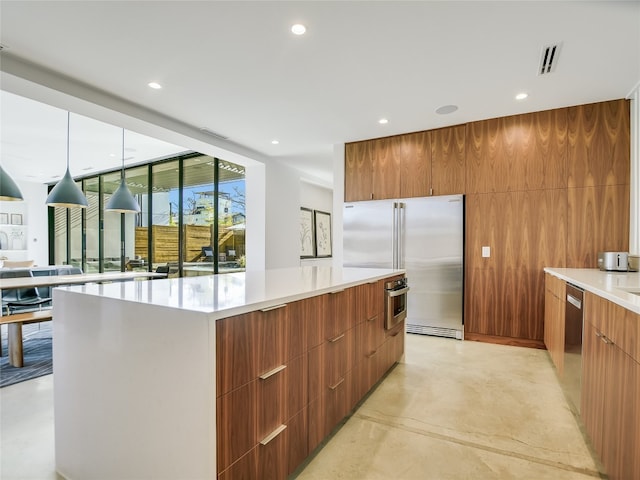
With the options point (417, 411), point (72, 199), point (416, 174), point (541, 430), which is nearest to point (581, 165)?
point (416, 174)

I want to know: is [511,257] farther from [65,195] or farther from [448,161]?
[65,195]

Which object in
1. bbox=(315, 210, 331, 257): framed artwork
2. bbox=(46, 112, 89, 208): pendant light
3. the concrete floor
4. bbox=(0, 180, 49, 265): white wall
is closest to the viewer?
the concrete floor

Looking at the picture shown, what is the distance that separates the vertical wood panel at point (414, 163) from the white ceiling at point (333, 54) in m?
0.39

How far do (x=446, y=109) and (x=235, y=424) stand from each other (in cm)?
375

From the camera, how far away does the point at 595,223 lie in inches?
136

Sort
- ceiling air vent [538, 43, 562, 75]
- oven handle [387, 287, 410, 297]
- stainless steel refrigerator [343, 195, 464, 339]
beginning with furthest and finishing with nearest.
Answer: stainless steel refrigerator [343, 195, 464, 339] → oven handle [387, 287, 410, 297] → ceiling air vent [538, 43, 562, 75]

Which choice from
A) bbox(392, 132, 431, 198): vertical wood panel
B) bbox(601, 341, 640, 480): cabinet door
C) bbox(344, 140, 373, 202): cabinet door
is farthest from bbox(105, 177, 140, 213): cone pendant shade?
bbox(601, 341, 640, 480): cabinet door

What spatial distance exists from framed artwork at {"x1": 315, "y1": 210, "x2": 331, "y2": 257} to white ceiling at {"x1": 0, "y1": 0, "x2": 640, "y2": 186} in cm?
415

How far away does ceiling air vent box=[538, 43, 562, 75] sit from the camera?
8.23 ft

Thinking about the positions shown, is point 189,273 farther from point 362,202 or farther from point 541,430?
point 541,430

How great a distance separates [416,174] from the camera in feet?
14.5

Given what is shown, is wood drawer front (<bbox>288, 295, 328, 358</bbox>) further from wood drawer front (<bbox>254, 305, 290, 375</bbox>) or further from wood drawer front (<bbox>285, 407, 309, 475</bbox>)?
wood drawer front (<bbox>285, 407, 309, 475</bbox>)

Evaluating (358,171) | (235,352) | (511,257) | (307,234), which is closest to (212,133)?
(358,171)

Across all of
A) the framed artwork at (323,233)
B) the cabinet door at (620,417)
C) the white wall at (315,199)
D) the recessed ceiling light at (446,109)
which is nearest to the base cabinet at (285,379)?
the cabinet door at (620,417)
